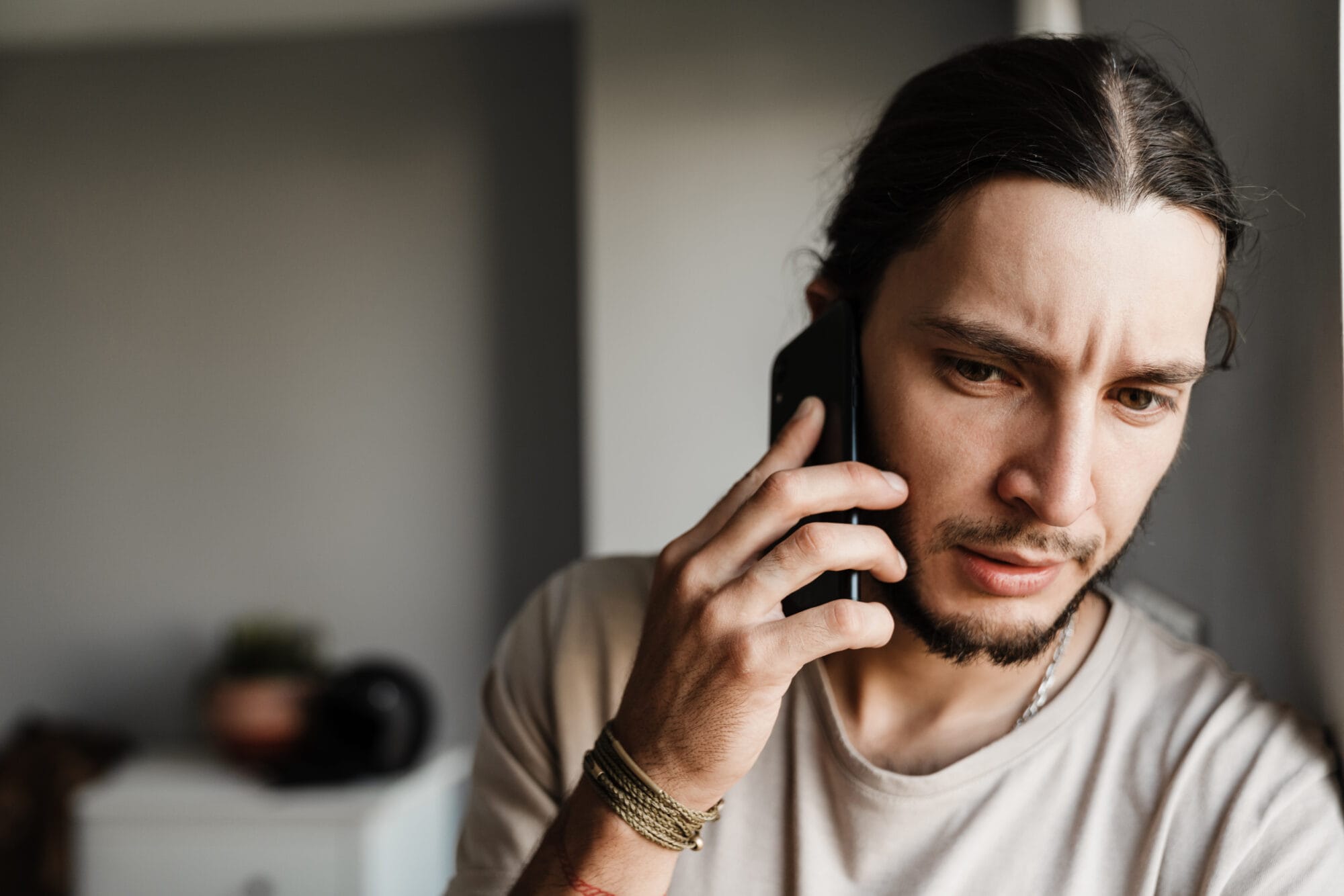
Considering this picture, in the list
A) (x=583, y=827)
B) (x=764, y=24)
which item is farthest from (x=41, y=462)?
(x=583, y=827)

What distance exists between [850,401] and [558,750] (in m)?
0.45

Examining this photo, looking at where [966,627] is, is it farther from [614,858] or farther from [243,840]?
[243,840]

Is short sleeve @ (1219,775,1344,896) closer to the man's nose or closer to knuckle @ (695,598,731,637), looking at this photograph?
the man's nose

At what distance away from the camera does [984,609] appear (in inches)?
34.4

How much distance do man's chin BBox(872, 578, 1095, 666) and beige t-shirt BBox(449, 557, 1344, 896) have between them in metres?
0.07

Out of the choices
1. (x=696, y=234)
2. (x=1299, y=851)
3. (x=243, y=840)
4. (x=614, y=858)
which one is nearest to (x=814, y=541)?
(x=614, y=858)

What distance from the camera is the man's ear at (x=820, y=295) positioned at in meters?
1.07

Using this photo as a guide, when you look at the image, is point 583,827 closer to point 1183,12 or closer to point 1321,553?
point 1321,553

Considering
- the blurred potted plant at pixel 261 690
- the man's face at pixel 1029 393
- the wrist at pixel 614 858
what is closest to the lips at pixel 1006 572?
the man's face at pixel 1029 393

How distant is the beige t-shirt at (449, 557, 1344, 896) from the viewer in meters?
0.79

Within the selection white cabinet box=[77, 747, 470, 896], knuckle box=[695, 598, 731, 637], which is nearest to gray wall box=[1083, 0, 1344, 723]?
knuckle box=[695, 598, 731, 637]

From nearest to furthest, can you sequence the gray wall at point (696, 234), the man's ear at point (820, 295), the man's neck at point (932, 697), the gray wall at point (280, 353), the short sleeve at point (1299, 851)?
the short sleeve at point (1299, 851) < the man's neck at point (932, 697) < the man's ear at point (820, 295) < the gray wall at point (696, 234) < the gray wall at point (280, 353)

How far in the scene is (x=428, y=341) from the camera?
298 cm

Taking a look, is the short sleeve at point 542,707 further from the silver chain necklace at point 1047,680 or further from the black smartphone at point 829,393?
the silver chain necklace at point 1047,680
